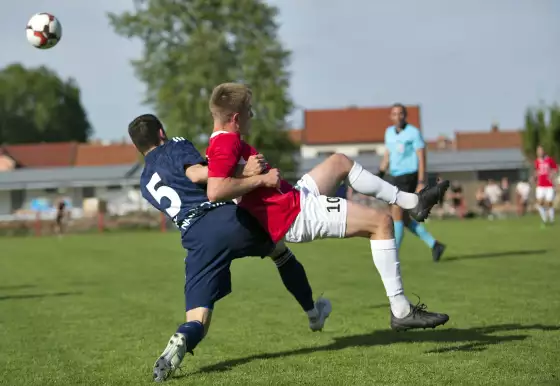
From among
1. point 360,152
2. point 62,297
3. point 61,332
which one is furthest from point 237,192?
point 360,152

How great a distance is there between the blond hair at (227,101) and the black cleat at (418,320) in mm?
1734

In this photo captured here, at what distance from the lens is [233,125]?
5453 mm

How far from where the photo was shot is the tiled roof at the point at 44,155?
81062mm

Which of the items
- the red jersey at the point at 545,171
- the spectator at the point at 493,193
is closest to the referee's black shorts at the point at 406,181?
the red jersey at the point at 545,171

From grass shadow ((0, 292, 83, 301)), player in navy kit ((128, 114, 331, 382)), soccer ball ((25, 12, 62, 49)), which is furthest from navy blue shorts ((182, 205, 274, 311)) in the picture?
grass shadow ((0, 292, 83, 301))

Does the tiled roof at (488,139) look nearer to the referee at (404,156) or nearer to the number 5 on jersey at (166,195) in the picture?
the referee at (404,156)

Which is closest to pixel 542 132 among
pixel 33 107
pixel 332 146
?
pixel 332 146

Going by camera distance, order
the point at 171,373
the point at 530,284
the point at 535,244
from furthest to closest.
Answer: the point at 535,244, the point at 530,284, the point at 171,373

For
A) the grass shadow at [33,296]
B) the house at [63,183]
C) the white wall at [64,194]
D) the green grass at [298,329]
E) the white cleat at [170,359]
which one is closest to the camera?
the white cleat at [170,359]

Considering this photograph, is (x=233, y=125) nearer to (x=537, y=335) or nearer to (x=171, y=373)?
(x=171, y=373)

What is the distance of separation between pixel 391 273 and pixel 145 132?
193 cm

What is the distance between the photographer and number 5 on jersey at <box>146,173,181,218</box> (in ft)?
18.5

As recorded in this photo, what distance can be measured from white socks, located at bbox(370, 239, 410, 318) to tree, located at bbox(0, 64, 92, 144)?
97.3 metres

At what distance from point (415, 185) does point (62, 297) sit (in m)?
5.15
